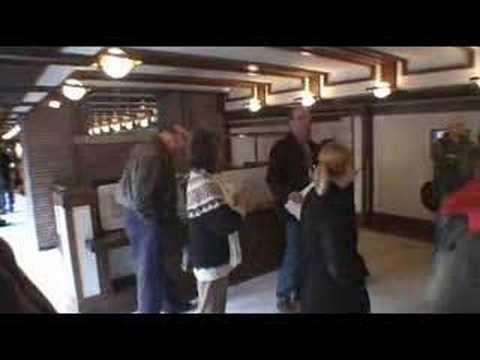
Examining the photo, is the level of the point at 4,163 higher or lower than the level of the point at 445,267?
higher

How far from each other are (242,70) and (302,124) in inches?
14.1

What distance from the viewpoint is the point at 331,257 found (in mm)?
996

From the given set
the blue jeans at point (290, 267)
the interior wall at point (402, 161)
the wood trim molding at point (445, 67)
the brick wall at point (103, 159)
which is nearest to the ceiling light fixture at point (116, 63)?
the brick wall at point (103, 159)

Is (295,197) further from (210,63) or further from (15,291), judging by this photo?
(15,291)

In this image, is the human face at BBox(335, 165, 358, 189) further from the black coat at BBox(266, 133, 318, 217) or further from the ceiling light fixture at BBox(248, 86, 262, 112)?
the ceiling light fixture at BBox(248, 86, 262, 112)

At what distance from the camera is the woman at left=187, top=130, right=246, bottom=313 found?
1180 millimetres

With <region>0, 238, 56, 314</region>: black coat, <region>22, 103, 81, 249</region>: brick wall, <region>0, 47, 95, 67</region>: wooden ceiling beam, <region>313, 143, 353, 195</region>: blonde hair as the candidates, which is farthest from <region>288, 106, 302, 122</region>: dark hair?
<region>0, 238, 56, 314</region>: black coat

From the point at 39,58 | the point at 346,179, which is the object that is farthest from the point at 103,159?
the point at 346,179

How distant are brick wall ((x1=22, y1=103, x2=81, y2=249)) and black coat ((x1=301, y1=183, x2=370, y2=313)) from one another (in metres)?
1.14

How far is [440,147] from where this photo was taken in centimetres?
142
